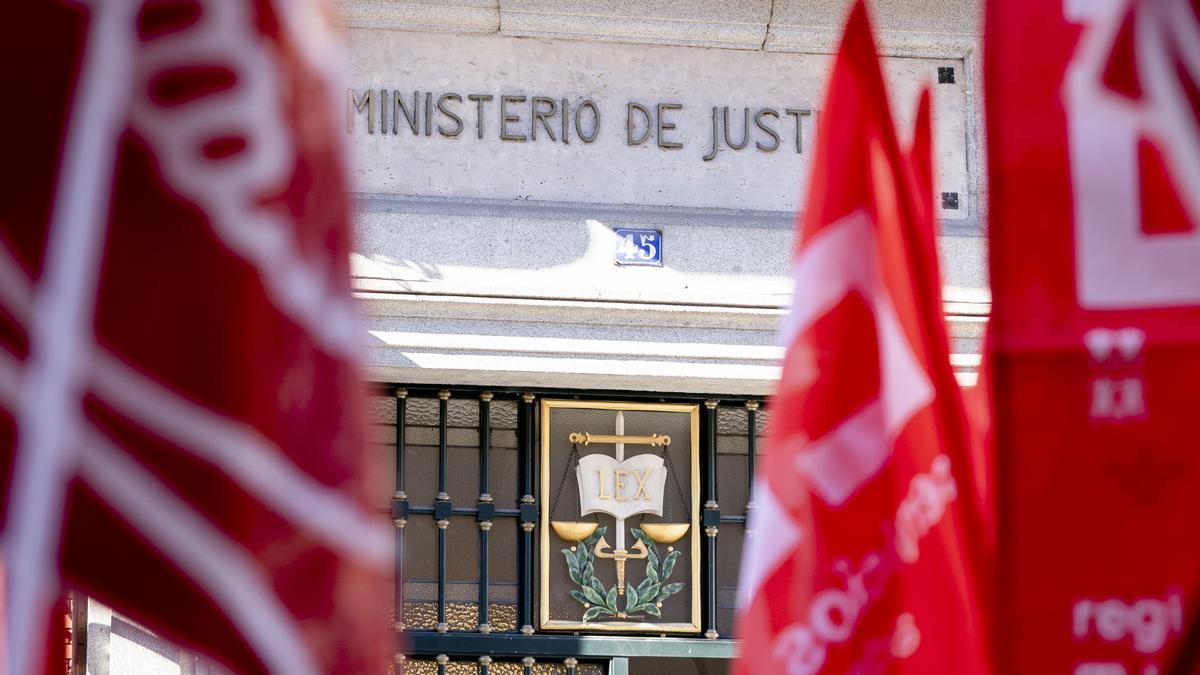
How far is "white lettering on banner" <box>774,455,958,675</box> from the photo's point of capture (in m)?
3.23

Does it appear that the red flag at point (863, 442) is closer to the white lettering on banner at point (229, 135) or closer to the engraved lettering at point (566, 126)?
the white lettering on banner at point (229, 135)

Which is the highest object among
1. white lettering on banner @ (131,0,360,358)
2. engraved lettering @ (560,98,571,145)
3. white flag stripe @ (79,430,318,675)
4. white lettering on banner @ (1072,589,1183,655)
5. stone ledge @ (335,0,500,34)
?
stone ledge @ (335,0,500,34)

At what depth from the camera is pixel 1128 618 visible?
248 centimetres

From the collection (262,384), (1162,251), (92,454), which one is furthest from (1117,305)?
(92,454)

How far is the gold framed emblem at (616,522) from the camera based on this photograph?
298 inches

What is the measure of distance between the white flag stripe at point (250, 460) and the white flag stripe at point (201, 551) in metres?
0.05

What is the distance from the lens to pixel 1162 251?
253 centimetres

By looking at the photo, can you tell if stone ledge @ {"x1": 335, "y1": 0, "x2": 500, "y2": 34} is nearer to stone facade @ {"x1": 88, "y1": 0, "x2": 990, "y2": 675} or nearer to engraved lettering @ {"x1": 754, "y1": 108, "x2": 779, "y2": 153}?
stone facade @ {"x1": 88, "y1": 0, "x2": 990, "y2": 675}

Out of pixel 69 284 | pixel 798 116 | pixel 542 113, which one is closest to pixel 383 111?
pixel 542 113

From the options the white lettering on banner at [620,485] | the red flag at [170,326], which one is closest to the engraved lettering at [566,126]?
the white lettering on banner at [620,485]

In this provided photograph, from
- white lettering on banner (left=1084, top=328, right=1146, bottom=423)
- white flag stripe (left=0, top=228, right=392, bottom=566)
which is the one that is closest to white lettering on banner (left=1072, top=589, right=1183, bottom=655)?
white lettering on banner (left=1084, top=328, right=1146, bottom=423)

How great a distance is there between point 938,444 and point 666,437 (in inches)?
173

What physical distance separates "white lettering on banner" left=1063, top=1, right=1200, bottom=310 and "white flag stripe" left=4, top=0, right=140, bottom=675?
1.25m

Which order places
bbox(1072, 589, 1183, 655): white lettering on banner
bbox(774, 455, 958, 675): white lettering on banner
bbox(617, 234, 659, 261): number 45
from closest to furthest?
bbox(1072, 589, 1183, 655): white lettering on banner < bbox(774, 455, 958, 675): white lettering on banner < bbox(617, 234, 659, 261): number 45
